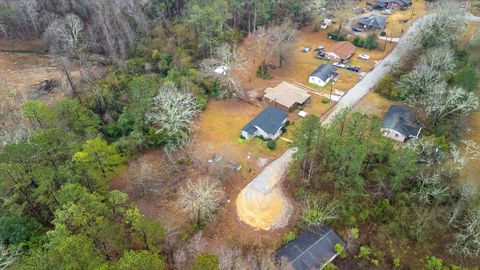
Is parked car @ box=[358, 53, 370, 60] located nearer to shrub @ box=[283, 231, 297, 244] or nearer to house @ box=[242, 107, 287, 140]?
house @ box=[242, 107, 287, 140]

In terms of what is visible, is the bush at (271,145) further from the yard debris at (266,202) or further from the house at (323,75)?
the house at (323,75)

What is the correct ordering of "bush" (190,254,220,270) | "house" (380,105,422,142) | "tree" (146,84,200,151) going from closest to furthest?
"bush" (190,254,220,270)
"tree" (146,84,200,151)
"house" (380,105,422,142)

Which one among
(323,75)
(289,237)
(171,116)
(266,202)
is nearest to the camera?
(289,237)

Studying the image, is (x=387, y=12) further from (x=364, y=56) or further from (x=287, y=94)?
(x=287, y=94)

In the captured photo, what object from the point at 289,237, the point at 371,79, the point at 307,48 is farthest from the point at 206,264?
the point at 307,48

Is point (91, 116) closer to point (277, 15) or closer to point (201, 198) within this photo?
point (201, 198)

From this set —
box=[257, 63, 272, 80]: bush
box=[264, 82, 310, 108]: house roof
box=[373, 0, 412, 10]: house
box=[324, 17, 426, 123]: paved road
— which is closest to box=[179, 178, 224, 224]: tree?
box=[264, 82, 310, 108]: house roof
